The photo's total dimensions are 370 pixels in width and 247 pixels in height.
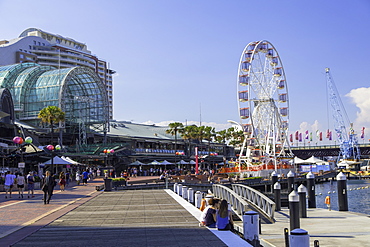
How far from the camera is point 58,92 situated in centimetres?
9169

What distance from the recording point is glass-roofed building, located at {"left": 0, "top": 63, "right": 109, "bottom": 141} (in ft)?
306

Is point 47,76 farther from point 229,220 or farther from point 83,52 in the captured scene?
point 229,220

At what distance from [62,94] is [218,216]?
266 feet

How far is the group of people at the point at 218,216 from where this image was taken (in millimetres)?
13962

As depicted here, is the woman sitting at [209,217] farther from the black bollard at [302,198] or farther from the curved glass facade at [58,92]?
the curved glass facade at [58,92]

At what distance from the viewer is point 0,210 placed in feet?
70.6

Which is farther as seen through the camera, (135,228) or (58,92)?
(58,92)

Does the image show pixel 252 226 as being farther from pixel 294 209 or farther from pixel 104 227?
pixel 104 227

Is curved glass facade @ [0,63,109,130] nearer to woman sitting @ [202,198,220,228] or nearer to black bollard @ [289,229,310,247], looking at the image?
woman sitting @ [202,198,220,228]

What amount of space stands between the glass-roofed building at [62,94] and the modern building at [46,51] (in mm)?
22568

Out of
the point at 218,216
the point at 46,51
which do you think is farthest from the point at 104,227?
the point at 46,51

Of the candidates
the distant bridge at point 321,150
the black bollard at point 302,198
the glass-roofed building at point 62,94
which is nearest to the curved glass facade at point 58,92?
the glass-roofed building at point 62,94

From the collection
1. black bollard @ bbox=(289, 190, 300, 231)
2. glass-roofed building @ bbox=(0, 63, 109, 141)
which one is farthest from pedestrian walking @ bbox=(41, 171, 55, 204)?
glass-roofed building @ bbox=(0, 63, 109, 141)

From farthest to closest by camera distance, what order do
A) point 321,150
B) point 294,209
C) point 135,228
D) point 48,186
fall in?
point 321,150
point 48,186
point 294,209
point 135,228
